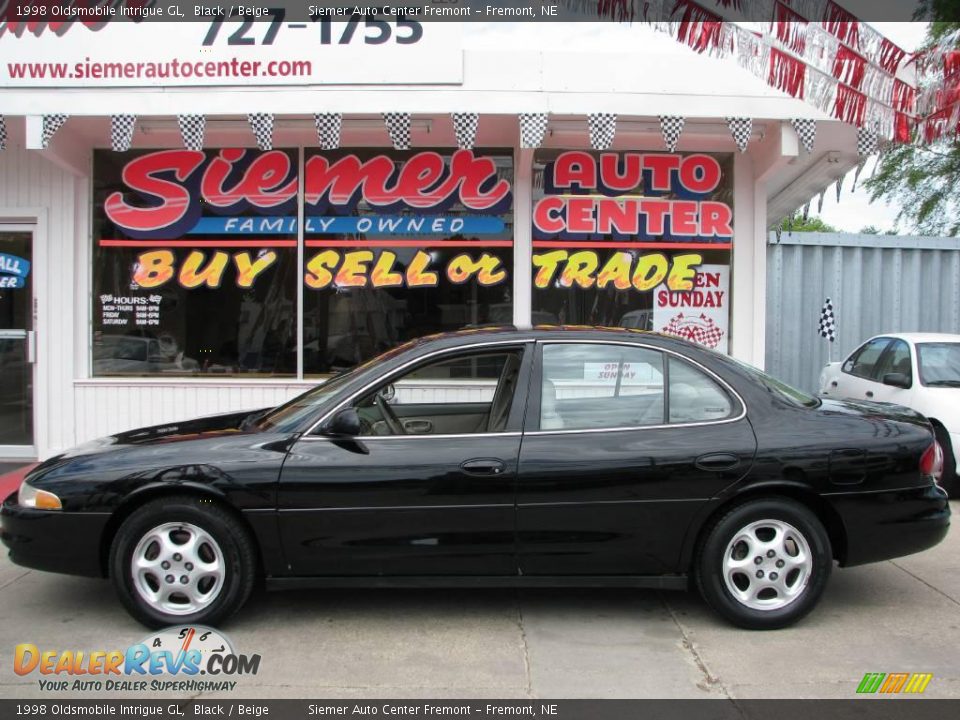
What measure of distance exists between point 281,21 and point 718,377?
5.37 meters

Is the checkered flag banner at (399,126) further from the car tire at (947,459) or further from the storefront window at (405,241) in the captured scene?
the car tire at (947,459)

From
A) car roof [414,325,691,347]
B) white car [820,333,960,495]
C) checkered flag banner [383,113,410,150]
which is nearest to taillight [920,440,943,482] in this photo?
car roof [414,325,691,347]

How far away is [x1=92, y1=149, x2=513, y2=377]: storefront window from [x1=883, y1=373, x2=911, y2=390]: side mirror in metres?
3.73

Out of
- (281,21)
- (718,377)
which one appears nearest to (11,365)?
(281,21)

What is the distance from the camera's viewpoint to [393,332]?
812 centimetres

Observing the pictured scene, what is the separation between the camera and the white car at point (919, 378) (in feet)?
23.4

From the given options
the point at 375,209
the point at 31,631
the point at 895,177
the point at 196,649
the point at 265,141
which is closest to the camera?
the point at 196,649

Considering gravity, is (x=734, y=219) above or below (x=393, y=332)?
above

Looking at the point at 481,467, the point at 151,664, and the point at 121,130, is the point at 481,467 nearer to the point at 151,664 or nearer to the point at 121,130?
the point at 151,664

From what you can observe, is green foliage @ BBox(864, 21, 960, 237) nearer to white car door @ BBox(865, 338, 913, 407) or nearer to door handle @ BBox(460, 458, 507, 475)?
white car door @ BBox(865, 338, 913, 407)

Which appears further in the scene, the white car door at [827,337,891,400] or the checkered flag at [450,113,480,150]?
the white car door at [827,337,891,400]

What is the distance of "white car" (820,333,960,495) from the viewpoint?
7117mm

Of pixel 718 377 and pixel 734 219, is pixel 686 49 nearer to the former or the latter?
pixel 734 219

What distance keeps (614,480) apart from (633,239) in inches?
180
